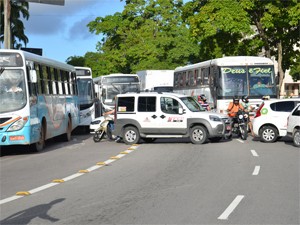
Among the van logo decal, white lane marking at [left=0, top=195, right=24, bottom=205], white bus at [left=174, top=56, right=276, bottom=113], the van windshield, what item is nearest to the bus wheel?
the van logo decal

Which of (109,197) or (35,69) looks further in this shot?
(35,69)

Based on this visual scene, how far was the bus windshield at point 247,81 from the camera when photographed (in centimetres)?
2859

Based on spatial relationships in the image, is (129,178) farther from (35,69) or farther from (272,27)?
(272,27)

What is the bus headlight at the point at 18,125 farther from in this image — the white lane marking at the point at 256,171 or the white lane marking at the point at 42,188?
the white lane marking at the point at 256,171

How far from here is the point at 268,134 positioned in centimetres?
2209

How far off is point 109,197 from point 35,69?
393 inches

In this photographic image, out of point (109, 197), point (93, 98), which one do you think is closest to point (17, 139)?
point (109, 197)

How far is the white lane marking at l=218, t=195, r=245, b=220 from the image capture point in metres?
8.36

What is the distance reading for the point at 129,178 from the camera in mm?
12734

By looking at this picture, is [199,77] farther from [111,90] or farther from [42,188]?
[42,188]

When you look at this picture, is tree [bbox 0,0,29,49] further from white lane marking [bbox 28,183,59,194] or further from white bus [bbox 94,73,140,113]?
white lane marking [bbox 28,183,59,194]

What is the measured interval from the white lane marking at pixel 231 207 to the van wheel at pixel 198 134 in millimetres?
11463

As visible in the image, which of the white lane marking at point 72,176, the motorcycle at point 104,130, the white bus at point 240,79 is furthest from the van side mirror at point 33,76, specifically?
the white bus at point 240,79

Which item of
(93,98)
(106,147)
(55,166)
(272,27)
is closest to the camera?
(55,166)
